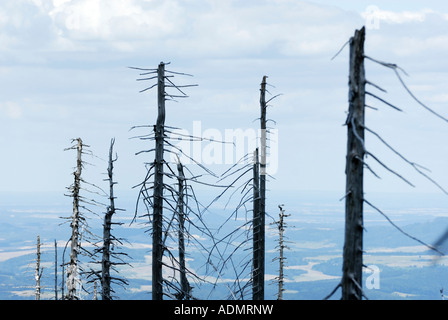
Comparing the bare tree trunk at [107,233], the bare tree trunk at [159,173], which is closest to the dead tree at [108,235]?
the bare tree trunk at [107,233]

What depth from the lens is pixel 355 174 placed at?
10.9 meters

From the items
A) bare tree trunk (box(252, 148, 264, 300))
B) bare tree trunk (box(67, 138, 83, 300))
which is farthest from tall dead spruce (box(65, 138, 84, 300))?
bare tree trunk (box(252, 148, 264, 300))

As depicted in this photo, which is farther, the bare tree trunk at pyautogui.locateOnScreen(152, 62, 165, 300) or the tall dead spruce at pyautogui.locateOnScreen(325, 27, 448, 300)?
the bare tree trunk at pyautogui.locateOnScreen(152, 62, 165, 300)

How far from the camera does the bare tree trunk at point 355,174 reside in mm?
10711

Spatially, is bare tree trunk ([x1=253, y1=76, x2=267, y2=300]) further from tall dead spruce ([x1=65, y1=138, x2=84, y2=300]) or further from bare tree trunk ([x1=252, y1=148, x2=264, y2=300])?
tall dead spruce ([x1=65, y1=138, x2=84, y2=300])

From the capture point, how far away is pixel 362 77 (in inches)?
425

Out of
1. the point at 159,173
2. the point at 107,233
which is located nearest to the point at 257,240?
the point at 159,173

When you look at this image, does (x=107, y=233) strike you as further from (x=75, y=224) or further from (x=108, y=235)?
(x=75, y=224)

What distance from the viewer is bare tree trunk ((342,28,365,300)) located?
10.7 meters

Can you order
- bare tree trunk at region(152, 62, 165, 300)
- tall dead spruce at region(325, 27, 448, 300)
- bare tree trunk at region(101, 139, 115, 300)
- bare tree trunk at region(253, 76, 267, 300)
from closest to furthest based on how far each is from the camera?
1. tall dead spruce at region(325, 27, 448, 300)
2. bare tree trunk at region(152, 62, 165, 300)
3. bare tree trunk at region(253, 76, 267, 300)
4. bare tree trunk at region(101, 139, 115, 300)

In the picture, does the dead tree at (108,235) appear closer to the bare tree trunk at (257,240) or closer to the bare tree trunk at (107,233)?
the bare tree trunk at (107,233)

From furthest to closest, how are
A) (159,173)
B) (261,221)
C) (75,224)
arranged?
(75,224), (261,221), (159,173)

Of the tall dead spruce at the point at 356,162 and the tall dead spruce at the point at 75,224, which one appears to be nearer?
the tall dead spruce at the point at 356,162
